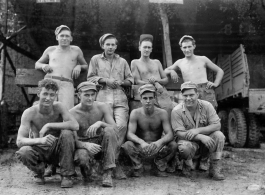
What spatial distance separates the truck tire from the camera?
7938 mm

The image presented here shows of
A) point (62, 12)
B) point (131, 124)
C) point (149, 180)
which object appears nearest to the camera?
point (149, 180)

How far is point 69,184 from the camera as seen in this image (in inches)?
153

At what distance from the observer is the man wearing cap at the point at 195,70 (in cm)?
562

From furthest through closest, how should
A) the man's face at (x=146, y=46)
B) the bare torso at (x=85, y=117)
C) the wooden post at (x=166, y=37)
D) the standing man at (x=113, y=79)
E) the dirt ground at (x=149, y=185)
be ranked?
the wooden post at (x=166, y=37), the man's face at (x=146, y=46), the standing man at (x=113, y=79), the bare torso at (x=85, y=117), the dirt ground at (x=149, y=185)

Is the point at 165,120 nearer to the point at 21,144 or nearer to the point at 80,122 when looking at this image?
the point at 80,122

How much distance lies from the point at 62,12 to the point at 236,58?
4.77 metres

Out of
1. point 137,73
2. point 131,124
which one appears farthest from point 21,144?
point 137,73

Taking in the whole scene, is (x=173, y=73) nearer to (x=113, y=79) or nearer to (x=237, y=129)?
(x=113, y=79)

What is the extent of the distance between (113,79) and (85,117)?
3.10ft

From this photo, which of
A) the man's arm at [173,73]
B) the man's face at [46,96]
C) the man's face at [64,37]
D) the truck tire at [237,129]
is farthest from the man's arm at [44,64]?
the truck tire at [237,129]

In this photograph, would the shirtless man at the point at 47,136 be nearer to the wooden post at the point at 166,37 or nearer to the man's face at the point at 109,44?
the man's face at the point at 109,44

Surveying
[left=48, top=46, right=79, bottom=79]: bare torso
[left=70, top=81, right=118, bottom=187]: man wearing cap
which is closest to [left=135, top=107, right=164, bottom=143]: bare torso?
[left=70, top=81, right=118, bottom=187]: man wearing cap

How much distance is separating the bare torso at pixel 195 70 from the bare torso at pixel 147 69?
530 millimetres

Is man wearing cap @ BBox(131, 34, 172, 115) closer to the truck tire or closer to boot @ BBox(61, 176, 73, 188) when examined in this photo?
boot @ BBox(61, 176, 73, 188)
